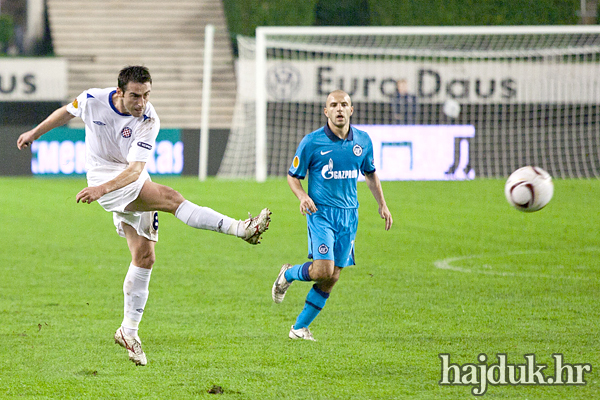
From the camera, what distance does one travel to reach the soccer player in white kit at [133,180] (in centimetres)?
494

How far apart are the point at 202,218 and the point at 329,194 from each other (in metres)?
0.95

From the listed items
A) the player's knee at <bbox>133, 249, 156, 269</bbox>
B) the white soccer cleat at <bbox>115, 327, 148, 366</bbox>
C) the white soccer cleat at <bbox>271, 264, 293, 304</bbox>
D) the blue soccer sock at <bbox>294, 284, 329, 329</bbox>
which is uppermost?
the player's knee at <bbox>133, 249, 156, 269</bbox>

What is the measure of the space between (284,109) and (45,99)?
596cm

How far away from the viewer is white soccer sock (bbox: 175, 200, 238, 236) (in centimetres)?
511

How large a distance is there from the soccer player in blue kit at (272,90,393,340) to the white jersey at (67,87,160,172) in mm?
1110

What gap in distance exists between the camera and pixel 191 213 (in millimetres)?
5113

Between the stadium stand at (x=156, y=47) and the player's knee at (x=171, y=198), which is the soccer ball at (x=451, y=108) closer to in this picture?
the stadium stand at (x=156, y=47)

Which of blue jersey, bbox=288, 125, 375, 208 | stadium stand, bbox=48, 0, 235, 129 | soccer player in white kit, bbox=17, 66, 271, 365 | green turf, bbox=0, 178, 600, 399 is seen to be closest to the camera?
green turf, bbox=0, 178, 600, 399

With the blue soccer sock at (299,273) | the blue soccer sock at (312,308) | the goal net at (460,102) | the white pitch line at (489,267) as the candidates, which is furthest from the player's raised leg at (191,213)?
the goal net at (460,102)

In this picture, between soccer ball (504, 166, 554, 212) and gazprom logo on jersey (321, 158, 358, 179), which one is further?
soccer ball (504, 166, 554, 212)

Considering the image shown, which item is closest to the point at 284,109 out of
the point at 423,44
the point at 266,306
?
the point at 423,44

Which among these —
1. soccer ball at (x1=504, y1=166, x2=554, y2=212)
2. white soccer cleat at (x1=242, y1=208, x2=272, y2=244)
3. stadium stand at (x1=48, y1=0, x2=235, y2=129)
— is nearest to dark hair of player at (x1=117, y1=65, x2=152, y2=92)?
white soccer cleat at (x1=242, y1=208, x2=272, y2=244)

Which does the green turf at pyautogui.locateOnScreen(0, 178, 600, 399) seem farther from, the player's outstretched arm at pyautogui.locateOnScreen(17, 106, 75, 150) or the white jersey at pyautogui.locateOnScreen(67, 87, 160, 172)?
the player's outstretched arm at pyautogui.locateOnScreen(17, 106, 75, 150)

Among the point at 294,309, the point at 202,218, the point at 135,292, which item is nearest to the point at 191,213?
the point at 202,218
